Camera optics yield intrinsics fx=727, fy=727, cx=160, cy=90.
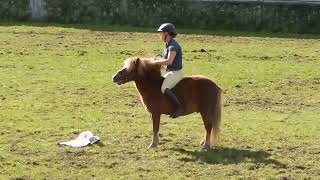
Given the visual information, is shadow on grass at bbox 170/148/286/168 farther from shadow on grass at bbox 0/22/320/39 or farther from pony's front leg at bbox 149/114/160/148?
shadow on grass at bbox 0/22/320/39

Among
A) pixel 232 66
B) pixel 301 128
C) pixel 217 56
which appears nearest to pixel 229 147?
pixel 301 128

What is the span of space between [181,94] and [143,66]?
668 millimetres

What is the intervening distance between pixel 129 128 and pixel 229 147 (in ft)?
6.57

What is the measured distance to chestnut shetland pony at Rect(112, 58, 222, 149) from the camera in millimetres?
10258

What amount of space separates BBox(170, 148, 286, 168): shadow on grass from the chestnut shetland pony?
9.4 inches

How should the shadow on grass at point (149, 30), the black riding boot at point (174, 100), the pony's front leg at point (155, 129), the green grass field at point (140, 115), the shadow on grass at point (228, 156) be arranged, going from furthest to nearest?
the shadow on grass at point (149, 30) < the pony's front leg at point (155, 129) < the black riding boot at point (174, 100) < the shadow on grass at point (228, 156) < the green grass field at point (140, 115)

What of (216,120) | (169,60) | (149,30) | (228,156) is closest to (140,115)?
(216,120)

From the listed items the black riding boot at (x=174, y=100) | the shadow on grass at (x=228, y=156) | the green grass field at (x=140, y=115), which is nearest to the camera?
the green grass field at (x=140, y=115)

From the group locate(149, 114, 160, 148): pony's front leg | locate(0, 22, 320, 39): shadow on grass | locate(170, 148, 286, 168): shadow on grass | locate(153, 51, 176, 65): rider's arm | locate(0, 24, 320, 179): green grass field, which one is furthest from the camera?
locate(0, 22, 320, 39): shadow on grass

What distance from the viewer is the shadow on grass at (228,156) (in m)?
9.65

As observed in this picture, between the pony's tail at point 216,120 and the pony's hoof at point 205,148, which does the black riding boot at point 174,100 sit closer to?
the pony's tail at point 216,120

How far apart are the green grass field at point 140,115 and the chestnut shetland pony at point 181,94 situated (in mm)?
447

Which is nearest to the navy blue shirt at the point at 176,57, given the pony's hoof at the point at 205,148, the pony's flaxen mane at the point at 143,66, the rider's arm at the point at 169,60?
the rider's arm at the point at 169,60

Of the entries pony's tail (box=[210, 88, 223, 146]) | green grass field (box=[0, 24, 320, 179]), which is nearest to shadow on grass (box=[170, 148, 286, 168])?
green grass field (box=[0, 24, 320, 179])
